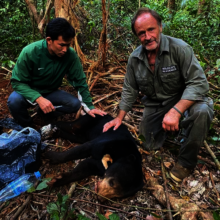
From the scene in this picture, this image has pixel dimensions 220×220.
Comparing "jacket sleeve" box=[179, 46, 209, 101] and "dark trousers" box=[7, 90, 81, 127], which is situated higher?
"jacket sleeve" box=[179, 46, 209, 101]

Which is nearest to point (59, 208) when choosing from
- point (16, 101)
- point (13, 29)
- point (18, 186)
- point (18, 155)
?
point (18, 186)

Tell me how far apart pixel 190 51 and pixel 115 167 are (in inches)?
65.3

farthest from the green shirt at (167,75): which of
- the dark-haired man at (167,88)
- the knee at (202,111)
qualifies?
the knee at (202,111)

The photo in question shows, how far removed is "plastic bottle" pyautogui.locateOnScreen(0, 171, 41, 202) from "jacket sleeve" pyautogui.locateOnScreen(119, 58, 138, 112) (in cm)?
141

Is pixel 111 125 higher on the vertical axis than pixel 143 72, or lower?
lower

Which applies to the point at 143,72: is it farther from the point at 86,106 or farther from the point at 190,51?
the point at 86,106

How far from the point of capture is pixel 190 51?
8.36 ft

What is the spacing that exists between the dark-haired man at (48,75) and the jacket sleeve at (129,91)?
45 cm

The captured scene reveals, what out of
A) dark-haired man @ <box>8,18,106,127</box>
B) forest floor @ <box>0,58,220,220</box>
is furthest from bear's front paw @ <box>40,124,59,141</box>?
dark-haired man @ <box>8,18,106,127</box>

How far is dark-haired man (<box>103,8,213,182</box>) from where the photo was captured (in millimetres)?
2367

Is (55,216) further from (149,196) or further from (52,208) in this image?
(149,196)

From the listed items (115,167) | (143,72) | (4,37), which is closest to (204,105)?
(143,72)

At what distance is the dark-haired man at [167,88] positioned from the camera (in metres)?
2.37

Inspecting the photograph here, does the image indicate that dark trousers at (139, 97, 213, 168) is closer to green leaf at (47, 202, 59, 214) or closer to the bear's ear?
the bear's ear
